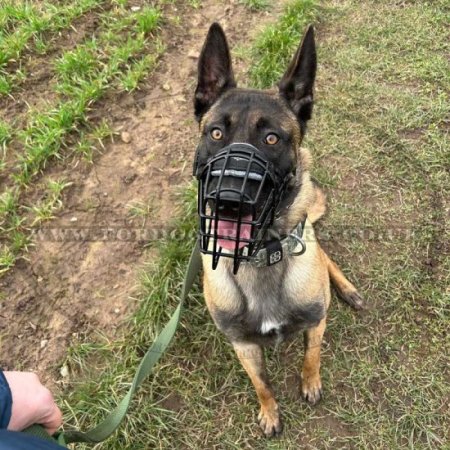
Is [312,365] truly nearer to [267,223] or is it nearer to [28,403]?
[267,223]

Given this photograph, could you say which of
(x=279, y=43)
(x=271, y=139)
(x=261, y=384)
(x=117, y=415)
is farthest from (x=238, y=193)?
(x=279, y=43)

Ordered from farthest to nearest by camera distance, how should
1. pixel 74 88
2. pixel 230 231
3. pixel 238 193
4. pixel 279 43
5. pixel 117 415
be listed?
pixel 279 43
pixel 74 88
pixel 117 415
pixel 230 231
pixel 238 193

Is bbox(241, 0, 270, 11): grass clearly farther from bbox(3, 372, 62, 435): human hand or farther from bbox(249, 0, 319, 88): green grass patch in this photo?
bbox(3, 372, 62, 435): human hand

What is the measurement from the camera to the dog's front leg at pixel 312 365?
2.94 m

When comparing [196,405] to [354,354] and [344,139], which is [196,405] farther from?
[344,139]

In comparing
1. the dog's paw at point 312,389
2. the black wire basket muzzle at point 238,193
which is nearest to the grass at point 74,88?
the black wire basket muzzle at point 238,193

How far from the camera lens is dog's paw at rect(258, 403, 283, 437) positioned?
3090mm

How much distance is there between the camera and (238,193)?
2.05 metres

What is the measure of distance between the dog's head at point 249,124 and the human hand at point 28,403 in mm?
945

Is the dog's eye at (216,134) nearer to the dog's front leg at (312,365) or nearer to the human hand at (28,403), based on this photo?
the dog's front leg at (312,365)

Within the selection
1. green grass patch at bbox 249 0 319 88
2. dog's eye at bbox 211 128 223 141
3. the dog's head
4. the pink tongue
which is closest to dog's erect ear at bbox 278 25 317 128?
the dog's head

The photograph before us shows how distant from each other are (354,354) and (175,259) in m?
1.39

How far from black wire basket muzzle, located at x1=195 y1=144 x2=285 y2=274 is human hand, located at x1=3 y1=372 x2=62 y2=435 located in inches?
33.4

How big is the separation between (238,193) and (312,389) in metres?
1.68
